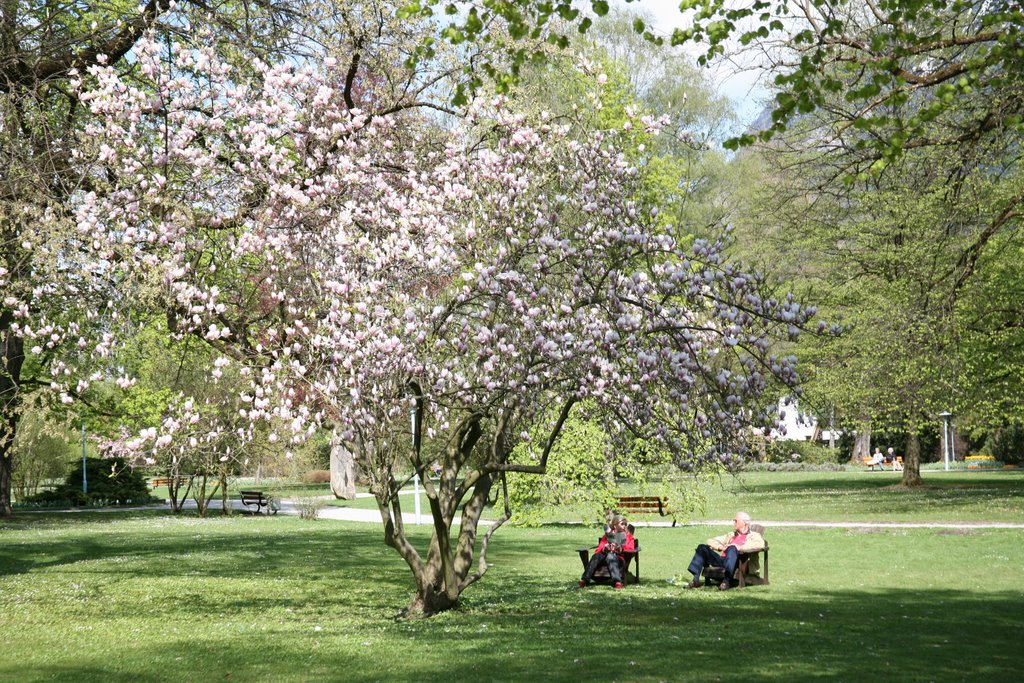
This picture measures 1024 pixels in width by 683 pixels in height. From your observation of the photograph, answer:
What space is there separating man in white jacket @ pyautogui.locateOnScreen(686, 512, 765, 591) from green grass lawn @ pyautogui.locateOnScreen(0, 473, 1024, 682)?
425 mm

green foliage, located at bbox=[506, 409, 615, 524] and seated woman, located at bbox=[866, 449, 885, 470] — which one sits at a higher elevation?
green foliage, located at bbox=[506, 409, 615, 524]

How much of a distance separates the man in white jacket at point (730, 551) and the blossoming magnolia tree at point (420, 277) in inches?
118

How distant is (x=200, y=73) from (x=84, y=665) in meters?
6.93

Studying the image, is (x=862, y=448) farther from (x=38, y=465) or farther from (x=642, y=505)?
(x=38, y=465)

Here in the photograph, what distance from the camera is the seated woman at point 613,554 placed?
14633mm

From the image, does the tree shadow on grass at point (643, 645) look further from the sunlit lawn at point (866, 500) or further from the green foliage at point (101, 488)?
the green foliage at point (101, 488)

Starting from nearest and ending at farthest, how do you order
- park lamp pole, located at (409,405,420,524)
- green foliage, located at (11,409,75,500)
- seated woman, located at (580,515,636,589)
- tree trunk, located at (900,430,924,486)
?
1. park lamp pole, located at (409,405,420,524)
2. seated woman, located at (580,515,636,589)
3. tree trunk, located at (900,430,924,486)
4. green foliage, located at (11,409,75,500)

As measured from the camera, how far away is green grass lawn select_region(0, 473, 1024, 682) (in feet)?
29.6

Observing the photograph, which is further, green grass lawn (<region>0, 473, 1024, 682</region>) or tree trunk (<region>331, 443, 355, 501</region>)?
tree trunk (<region>331, 443, 355, 501</region>)

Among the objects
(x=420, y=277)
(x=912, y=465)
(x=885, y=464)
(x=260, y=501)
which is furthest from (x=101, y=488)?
A: (x=885, y=464)

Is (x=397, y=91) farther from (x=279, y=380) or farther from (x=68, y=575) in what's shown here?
(x=68, y=575)

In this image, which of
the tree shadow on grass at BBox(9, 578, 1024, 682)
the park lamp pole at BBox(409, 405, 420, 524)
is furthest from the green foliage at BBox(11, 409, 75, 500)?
the tree shadow on grass at BBox(9, 578, 1024, 682)

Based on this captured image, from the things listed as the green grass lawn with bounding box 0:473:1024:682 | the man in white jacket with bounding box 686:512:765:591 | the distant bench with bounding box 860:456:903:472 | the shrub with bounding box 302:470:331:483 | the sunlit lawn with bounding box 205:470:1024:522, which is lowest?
the shrub with bounding box 302:470:331:483

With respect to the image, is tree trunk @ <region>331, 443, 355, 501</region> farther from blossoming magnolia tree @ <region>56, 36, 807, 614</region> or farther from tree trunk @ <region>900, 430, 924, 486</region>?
blossoming magnolia tree @ <region>56, 36, 807, 614</region>
